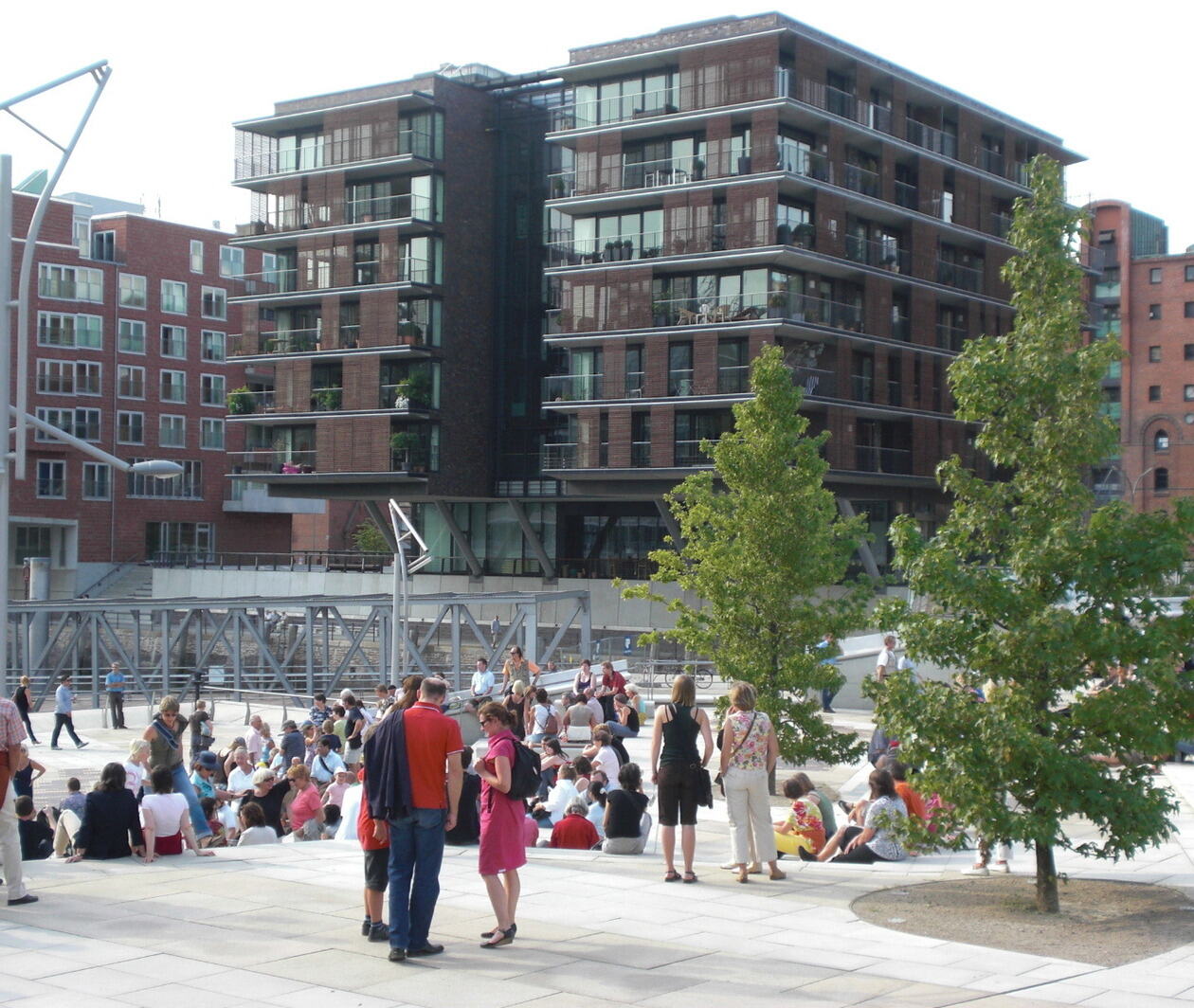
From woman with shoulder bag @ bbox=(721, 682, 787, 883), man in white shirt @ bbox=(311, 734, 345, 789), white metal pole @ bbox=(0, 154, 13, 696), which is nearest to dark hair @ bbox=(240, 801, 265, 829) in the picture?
man in white shirt @ bbox=(311, 734, 345, 789)

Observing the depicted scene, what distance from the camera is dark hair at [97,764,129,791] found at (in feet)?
41.9

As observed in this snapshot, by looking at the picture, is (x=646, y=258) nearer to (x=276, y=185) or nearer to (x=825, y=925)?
(x=276, y=185)

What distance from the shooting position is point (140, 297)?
77.9 m

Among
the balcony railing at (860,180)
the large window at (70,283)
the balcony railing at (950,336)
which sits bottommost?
the balcony railing at (950,336)

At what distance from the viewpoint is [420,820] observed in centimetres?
938

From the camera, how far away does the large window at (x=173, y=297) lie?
259ft

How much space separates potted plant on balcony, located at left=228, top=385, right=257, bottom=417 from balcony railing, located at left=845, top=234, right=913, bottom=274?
2464 centimetres

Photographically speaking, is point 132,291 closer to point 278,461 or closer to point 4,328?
point 278,461

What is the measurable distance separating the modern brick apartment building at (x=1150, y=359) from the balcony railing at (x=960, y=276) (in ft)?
107

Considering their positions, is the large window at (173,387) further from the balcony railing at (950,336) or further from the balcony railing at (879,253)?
the balcony railing at (950,336)

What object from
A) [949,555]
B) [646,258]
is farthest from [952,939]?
[646,258]

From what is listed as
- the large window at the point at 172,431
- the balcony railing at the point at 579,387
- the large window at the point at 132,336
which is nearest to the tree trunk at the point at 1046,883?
the balcony railing at the point at 579,387

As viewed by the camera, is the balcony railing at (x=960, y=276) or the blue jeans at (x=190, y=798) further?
the balcony railing at (x=960, y=276)

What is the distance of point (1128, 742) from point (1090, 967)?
79.9 inches
